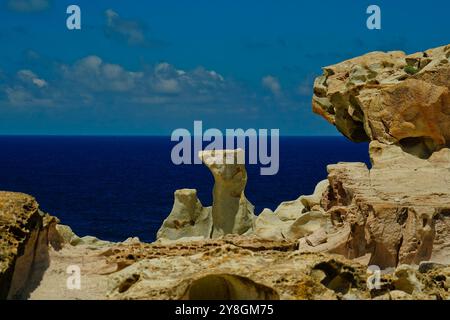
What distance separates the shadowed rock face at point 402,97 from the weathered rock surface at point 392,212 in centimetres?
89

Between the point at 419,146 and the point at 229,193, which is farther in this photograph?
the point at 229,193

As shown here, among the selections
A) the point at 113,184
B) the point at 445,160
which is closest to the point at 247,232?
the point at 445,160

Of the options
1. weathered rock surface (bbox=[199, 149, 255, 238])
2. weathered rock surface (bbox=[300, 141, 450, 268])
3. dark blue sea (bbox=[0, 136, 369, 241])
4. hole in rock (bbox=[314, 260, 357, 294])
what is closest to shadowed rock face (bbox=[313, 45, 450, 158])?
weathered rock surface (bbox=[300, 141, 450, 268])

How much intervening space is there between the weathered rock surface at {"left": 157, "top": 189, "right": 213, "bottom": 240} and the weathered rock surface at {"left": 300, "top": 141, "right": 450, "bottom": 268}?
9.87 meters

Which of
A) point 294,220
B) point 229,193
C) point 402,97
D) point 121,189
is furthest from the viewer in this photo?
point 121,189

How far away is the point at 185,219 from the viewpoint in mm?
34344

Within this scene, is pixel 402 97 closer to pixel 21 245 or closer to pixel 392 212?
pixel 392 212

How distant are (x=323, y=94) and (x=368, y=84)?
4471 millimetres

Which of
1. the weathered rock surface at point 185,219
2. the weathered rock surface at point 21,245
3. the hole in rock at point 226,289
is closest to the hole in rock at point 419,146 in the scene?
the weathered rock surface at point 185,219

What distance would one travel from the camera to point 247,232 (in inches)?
1237

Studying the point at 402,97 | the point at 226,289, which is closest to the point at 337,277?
the point at 226,289

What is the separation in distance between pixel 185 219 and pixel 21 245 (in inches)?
676

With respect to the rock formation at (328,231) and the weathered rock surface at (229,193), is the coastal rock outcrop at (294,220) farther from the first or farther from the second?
the weathered rock surface at (229,193)
